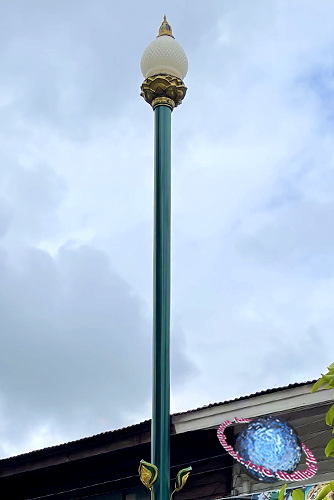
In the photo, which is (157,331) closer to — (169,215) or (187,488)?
(169,215)

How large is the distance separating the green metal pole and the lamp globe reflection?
1.26ft

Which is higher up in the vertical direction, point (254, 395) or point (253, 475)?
point (254, 395)

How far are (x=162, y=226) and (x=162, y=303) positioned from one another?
0.72 metres

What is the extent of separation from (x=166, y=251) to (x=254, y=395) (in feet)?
9.65

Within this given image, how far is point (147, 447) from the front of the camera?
36.3 feet

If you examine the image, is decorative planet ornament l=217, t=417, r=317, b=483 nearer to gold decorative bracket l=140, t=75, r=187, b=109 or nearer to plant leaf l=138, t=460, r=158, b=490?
plant leaf l=138, t=460, r=158, b=490

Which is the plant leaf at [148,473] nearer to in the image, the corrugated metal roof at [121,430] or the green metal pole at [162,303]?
the green metal pole at [162,303]

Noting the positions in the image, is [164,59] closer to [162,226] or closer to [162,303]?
[162,226]

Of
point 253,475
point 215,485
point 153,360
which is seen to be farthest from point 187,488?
point 153,360

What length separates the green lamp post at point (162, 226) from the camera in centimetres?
651

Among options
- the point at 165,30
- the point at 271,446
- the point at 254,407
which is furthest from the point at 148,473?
the point at 165,30

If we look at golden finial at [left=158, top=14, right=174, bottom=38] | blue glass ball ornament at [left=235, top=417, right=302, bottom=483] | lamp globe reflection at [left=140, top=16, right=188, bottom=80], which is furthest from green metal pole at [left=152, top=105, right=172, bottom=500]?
blue glass ball ornament at [left=235, top=417, right=302, bottom=483]

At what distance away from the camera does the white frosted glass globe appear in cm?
796

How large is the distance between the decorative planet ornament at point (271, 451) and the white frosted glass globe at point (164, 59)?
4.00 metres
